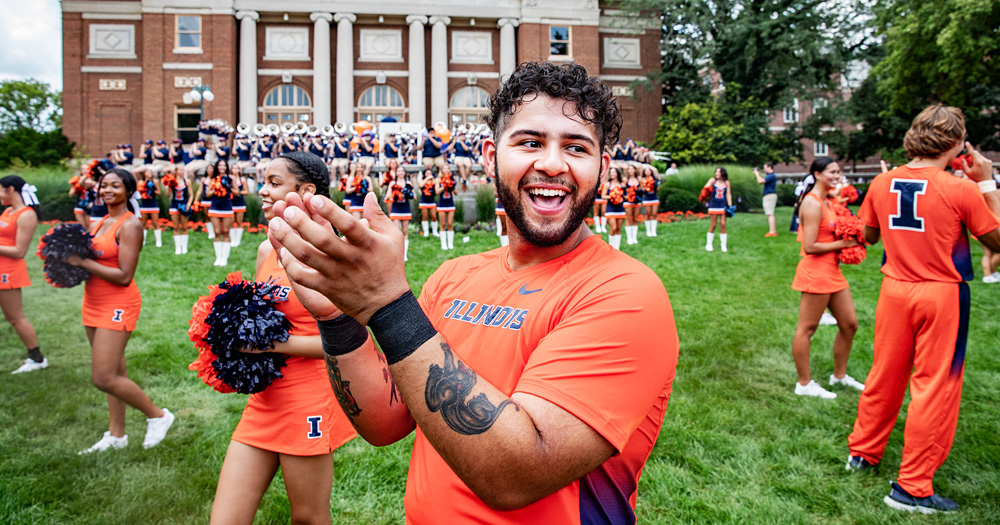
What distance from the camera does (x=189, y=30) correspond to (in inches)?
1330

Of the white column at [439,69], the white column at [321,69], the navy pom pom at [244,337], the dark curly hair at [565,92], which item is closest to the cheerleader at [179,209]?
the navy pom pom at [244,337]

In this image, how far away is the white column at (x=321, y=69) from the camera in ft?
112

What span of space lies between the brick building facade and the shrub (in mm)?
18446

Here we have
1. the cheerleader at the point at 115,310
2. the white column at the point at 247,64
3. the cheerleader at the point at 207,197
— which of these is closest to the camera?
the cheerleader at the point at 115,310

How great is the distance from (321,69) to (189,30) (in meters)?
7.48

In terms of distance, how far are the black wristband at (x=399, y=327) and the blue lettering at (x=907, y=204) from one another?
404cm

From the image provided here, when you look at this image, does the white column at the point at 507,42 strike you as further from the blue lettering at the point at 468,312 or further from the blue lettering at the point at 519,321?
the blue lettering at the point at 519,321

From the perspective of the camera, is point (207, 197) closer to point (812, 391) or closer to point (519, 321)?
point (812, 391)

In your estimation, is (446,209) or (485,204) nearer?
(446,209)

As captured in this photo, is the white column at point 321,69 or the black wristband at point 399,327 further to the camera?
the white column at point 321,69

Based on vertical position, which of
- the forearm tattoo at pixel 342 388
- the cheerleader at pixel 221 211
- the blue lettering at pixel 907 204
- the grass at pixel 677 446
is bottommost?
the grass at pixel 677 446

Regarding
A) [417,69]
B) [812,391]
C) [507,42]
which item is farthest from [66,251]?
[507,42]

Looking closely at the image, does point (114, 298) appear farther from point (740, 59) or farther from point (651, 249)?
point (740, 59)

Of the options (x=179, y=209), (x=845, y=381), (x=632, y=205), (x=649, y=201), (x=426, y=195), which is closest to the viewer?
(x=845, y=381)
